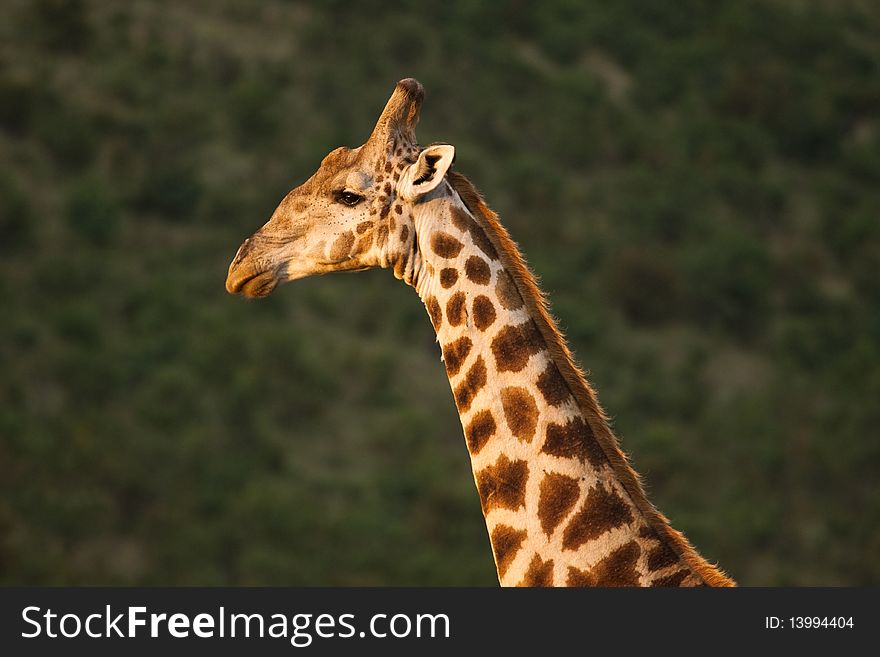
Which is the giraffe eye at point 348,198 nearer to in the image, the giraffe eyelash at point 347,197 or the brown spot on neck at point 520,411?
the giraffe eyelash at point 347,197

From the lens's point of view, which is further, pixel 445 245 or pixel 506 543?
pixel 445 245

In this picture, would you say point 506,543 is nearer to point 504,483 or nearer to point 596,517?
point 504,483

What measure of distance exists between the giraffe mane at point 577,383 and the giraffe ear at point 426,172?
17cm

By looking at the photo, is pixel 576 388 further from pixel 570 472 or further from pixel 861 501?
pixel 861 501

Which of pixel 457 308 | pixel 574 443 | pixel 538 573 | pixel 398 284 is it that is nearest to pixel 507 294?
pixel 457 308

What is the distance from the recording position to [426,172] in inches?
289

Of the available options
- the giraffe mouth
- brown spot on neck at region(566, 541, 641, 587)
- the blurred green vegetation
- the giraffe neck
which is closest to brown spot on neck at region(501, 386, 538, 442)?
the giraffe neck

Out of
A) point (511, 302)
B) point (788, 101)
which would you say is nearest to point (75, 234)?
point (788, 101)

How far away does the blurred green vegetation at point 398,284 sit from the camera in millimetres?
26844

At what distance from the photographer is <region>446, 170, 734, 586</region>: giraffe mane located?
21.7ft

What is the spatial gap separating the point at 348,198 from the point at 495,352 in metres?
1.20

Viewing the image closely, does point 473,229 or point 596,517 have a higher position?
point 473,229

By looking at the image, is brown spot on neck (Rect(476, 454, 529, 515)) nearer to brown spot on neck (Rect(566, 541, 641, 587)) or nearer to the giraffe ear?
brown spot on neck (Rect(566, 541, 641, 587))

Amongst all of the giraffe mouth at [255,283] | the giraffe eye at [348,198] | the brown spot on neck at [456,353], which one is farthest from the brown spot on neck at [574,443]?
the giraffe mouth at [255,283]
